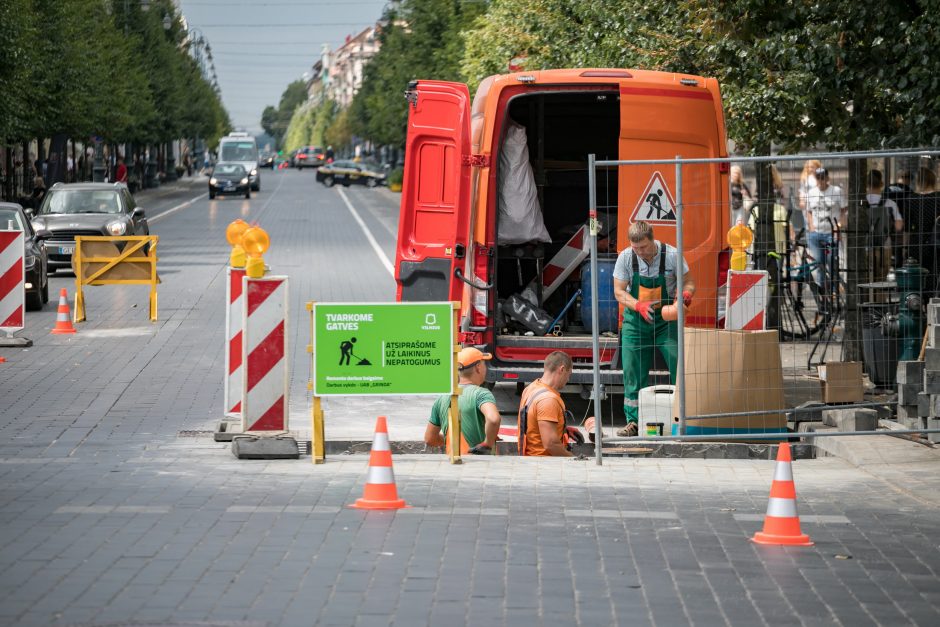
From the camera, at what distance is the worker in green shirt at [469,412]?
424 inches

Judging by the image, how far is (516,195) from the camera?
13305 millimetres

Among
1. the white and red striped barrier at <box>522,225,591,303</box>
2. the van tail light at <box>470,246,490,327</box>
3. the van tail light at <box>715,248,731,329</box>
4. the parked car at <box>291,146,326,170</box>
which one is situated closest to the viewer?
the van tail light at <box>715,248,731,329</box>

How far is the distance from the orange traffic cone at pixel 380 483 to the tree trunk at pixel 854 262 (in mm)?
5639

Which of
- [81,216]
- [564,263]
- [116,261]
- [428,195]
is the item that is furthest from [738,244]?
[81,216]

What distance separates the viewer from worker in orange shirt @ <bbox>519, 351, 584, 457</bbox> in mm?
10500

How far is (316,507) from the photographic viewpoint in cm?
856

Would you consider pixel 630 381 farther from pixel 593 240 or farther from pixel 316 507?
pixel 316 507

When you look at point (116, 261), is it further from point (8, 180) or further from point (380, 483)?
point (8, 180)

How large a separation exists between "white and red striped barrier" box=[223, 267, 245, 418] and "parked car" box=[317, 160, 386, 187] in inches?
3030

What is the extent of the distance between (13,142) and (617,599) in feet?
133

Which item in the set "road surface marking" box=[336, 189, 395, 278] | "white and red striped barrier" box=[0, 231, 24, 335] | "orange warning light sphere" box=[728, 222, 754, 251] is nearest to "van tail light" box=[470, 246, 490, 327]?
"orange warning light sphere" box=[728, 222, 754, 251]

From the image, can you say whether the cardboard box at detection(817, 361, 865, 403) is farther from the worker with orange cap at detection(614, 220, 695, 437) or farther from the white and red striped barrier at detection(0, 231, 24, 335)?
the white and red striped barrier at detection(0, 231, 24, 335)

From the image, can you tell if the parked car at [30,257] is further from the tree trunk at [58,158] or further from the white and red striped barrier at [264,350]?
the tree trunk at [58,158]

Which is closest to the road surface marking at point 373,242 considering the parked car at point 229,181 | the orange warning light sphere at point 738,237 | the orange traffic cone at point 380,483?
the parked car at point 229,181
